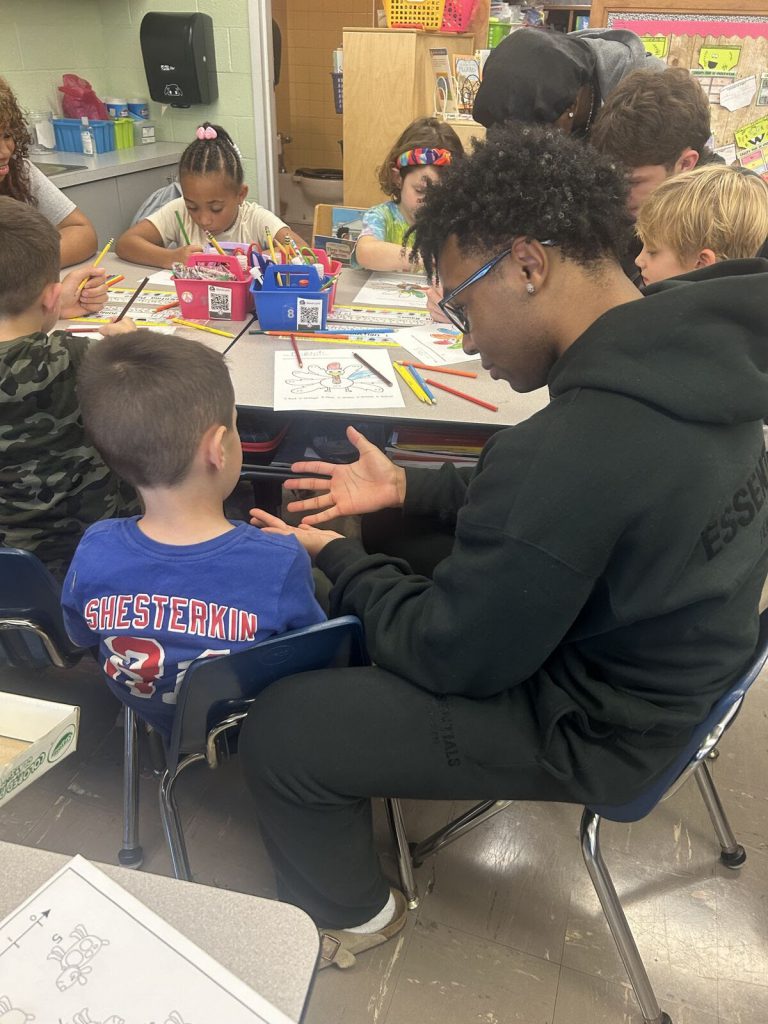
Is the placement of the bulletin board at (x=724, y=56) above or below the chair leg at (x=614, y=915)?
above

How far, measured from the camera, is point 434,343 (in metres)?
1.80

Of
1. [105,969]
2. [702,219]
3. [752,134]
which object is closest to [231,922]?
[105,969]

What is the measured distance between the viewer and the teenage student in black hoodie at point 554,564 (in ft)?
2.63

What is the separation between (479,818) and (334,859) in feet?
1.02

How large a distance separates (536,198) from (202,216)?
6.05 feet

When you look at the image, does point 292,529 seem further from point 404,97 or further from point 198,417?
point 404,97

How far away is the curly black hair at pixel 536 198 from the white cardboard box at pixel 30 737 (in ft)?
2.57

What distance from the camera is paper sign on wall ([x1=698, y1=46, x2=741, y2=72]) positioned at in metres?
2.84

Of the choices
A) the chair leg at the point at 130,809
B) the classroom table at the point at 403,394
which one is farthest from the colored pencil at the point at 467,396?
the chair leg at the point at 130,809

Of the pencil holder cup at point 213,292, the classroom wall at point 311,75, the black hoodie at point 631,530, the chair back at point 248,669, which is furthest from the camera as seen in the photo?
the classroom wall at point 311,75

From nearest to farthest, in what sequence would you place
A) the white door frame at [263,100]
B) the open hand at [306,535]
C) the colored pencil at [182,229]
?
the open hand at [306,535], the colored pencil at [182,229], the white door frame at [263,100]

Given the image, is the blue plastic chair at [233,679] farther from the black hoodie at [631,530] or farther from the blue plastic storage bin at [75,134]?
the blue plastic storage bin at [75,134]

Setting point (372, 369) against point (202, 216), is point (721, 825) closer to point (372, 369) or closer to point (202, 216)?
point (372, 369)

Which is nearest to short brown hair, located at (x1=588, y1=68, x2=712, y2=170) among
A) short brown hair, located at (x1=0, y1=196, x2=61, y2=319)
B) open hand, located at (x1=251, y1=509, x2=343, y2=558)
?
open hand, located at (x1=251, y1=509, x2=343, y2=558)
